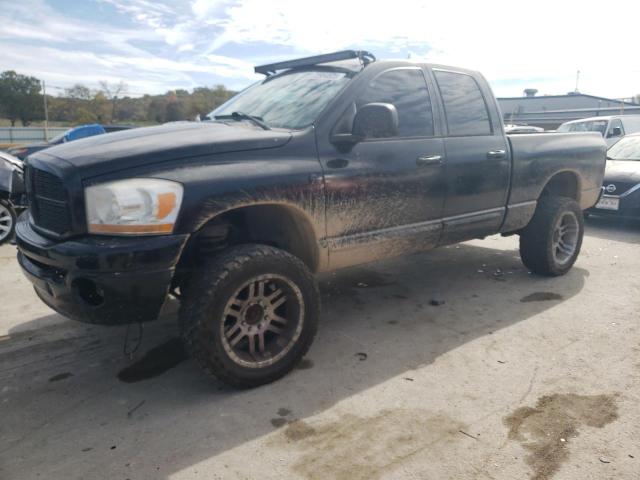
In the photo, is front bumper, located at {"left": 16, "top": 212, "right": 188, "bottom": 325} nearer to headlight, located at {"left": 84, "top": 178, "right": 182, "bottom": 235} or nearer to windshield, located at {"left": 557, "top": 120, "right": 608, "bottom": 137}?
headlight, located at {"left": 84, "top": 178, "right": 182, "bottom": 235}

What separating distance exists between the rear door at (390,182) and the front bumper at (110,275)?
112cm

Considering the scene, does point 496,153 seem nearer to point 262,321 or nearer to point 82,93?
point 262,321

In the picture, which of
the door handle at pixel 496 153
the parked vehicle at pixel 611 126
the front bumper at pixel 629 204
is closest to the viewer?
the door handle at pixel 496 153

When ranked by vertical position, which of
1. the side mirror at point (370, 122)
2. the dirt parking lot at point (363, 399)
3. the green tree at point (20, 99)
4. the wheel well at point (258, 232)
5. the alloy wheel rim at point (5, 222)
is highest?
the green tree at point (20, 99)

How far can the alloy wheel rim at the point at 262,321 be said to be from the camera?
9.14 feet

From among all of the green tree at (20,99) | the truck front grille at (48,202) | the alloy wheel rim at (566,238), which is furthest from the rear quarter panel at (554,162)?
the green tree at (20,99)

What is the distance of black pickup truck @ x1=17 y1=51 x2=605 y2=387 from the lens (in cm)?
246

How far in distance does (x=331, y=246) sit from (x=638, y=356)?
2146mm

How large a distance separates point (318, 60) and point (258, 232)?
4.87ft

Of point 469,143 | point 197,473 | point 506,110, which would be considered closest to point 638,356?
point 469,143

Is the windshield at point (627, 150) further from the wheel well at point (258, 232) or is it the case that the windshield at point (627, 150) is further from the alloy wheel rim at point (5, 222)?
the alloy wheel rim at point (5, 222)

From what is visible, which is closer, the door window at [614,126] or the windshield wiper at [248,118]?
the windshield wiper at [248,118]

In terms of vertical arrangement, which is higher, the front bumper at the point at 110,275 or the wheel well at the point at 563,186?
the wheel well at the point at 563,186

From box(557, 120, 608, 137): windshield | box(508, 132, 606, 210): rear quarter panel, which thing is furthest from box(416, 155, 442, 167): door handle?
box(557, 120, 608, 137): windshield
